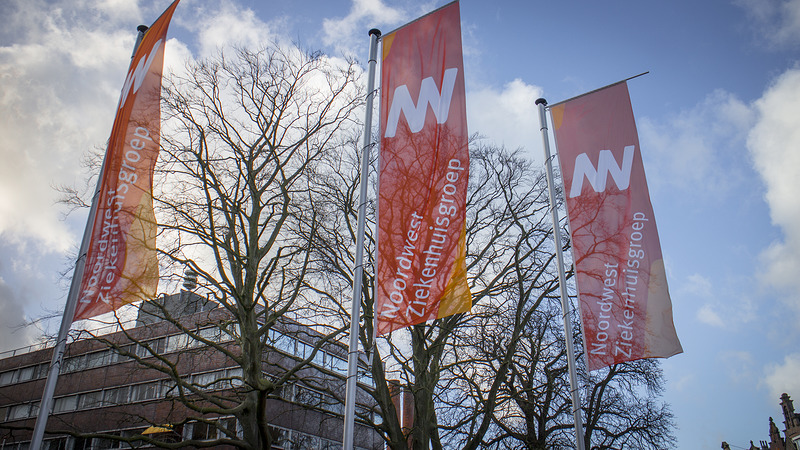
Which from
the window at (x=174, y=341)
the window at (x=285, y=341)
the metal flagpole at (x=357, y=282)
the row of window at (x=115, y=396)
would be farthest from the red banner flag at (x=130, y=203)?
the window at (x=174, y=341)

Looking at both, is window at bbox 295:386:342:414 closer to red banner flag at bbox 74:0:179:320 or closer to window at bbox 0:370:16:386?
red banner flag at bbox 74:0:179:320

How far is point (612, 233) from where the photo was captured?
12031mm

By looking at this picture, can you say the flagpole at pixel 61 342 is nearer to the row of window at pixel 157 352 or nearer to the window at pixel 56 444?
the row of window at pixel 157 352

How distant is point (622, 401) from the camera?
18031 mm

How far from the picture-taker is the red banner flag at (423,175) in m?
9.29

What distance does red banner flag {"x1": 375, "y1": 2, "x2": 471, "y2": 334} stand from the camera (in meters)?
9.29

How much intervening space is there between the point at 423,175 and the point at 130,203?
4780 mm

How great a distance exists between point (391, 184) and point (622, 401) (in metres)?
11.6

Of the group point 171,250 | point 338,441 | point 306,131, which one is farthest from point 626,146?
point 338,441

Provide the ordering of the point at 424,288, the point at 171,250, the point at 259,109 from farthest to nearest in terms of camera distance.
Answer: the point at 259,109 < the point at 171,250 < the point at 424,288

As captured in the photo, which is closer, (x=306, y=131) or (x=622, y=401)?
(x=622, y=401)

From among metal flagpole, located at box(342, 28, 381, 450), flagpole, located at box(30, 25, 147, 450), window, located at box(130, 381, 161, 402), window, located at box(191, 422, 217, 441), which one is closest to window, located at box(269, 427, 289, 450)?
window, located at box(191, 422, 217, 441)

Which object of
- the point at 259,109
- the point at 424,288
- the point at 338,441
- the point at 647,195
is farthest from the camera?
the point at 338,441

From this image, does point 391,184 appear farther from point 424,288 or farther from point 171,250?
point 171,250
